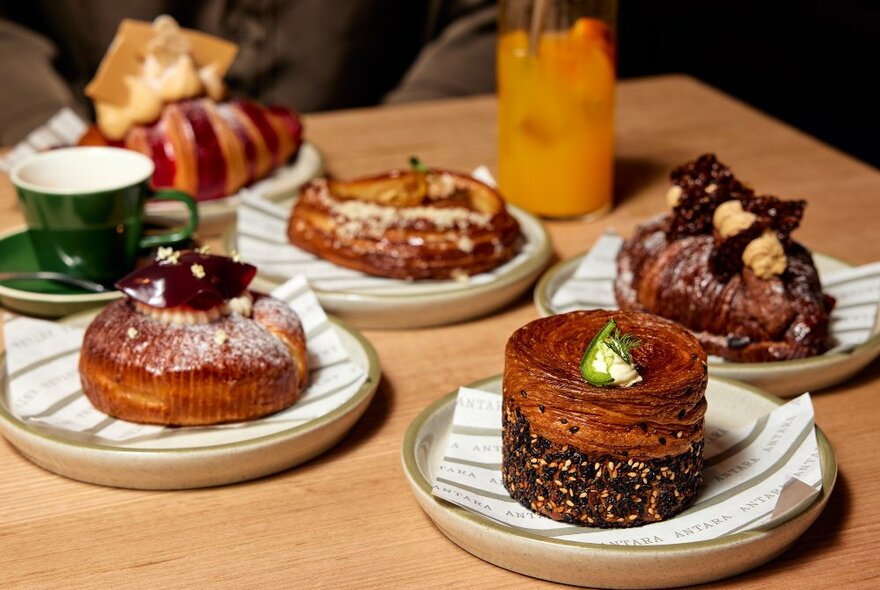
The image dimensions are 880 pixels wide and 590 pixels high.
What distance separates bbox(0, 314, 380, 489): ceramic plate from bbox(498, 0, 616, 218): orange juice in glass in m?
0.70

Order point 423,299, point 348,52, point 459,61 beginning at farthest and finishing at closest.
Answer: point 348,52, point 459,61, point 423,299

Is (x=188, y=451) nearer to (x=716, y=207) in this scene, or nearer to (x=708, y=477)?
(x=708, y=477)

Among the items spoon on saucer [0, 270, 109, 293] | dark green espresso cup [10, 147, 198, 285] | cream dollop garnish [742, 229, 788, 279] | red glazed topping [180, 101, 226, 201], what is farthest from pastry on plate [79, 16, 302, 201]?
cream dollop garnish [742, 229, 788, 279]

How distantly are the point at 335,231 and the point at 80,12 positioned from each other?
1.77m

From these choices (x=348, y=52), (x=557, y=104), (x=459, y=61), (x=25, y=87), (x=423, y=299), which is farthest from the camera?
(x=348, y=52)

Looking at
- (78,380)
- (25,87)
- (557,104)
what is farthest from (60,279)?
(25,87)

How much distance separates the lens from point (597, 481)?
0.90 meters

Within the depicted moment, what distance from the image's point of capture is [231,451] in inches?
39.1

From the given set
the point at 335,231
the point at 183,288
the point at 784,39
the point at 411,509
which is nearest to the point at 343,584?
the point at 411,509

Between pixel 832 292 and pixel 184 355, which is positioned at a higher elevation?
pixel 184 355

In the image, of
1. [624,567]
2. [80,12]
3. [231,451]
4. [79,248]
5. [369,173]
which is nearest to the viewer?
[624,567]

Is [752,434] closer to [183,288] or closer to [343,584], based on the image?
[343,584]

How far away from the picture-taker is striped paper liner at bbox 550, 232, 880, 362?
127cm

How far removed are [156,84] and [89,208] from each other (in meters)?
0.41
